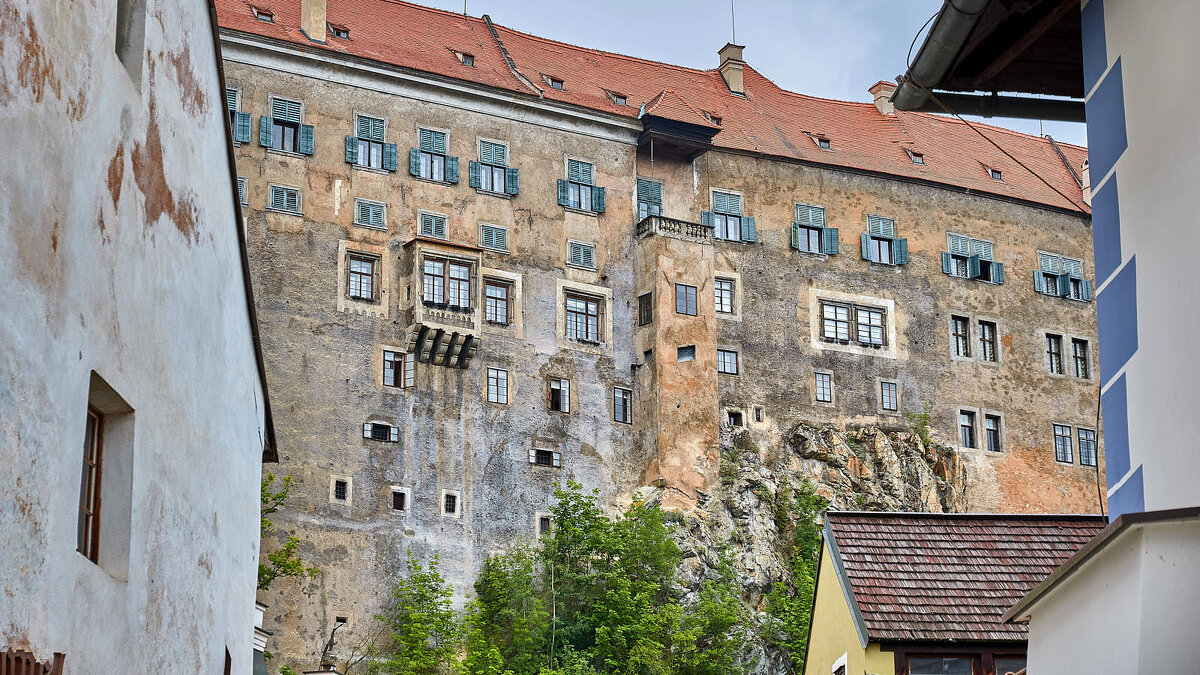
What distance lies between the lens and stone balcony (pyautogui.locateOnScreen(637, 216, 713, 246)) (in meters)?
45.3

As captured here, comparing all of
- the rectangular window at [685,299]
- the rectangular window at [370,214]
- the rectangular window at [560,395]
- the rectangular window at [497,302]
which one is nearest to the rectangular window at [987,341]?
the rectangular window at [685,299]

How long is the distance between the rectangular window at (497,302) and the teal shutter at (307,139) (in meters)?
5.57

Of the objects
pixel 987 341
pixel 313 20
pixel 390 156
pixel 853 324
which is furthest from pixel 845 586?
pixel 987 341

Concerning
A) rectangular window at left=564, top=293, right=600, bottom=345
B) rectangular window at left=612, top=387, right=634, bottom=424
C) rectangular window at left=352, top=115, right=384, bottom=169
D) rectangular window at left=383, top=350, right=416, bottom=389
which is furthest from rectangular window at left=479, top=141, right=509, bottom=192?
rectangular window at left=612, top=387, right=634, bottom=424

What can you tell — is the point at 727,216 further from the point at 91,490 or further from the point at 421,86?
the point at 91,490

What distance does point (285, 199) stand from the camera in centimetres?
4047

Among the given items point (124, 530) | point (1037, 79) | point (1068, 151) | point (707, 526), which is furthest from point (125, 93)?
point (1068, 151)

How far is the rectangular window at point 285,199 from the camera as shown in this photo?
40.3 meters

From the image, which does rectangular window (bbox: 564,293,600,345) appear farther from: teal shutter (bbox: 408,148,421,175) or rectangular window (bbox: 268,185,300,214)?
rectangular window (bbox: 268,185,300,214)

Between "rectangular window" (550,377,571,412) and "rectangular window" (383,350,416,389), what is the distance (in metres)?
4.05

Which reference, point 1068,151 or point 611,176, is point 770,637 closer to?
point 611,176

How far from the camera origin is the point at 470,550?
4047cm

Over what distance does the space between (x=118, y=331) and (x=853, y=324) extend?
138ft

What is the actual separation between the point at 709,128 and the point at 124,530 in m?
39.6
